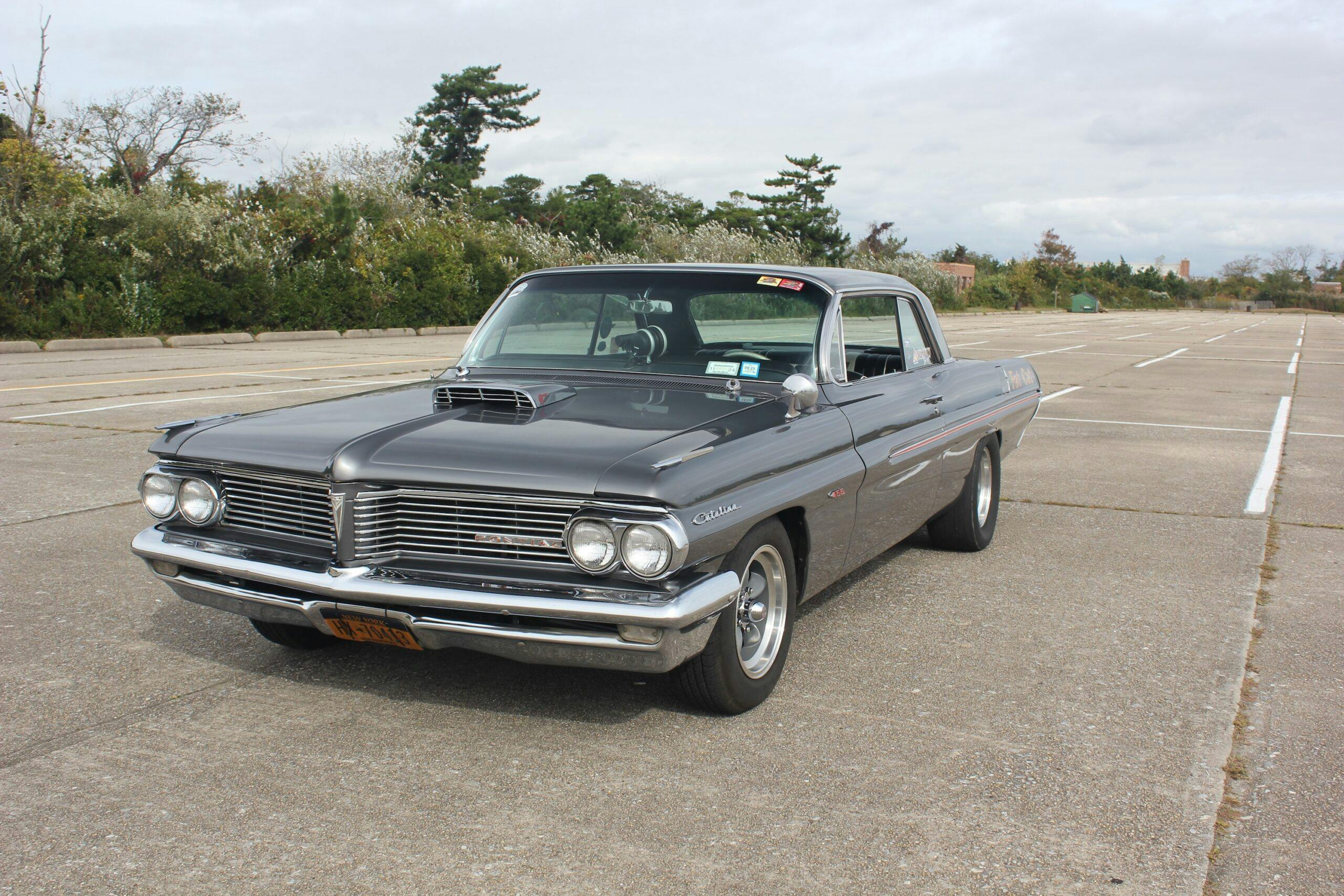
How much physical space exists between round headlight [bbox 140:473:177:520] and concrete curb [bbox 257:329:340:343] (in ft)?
Result: 72.9

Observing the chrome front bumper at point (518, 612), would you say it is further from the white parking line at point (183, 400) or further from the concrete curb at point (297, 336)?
the concrete curb at point (297, 336)

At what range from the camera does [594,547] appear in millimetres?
3359

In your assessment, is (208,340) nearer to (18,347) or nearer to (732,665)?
(18,347)

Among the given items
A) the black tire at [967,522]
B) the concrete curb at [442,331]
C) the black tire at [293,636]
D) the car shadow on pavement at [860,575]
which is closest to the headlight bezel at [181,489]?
the black tire at [293,636]

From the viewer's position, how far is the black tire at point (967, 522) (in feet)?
20.0

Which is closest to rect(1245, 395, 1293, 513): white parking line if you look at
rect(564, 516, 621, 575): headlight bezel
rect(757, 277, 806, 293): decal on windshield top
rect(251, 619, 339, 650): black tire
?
rect(757, 277, 806, 293): decal on windshield top

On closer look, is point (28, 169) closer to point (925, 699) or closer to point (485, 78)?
point (925, 699)

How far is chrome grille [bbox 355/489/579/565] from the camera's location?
3426 millimetres

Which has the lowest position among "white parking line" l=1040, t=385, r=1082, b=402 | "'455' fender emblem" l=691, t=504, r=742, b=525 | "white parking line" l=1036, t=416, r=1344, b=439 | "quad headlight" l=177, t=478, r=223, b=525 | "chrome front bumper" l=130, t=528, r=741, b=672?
"white parking line" l=1036, t=416, r=1344, b=439

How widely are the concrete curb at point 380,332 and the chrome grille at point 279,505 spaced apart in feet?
79.3

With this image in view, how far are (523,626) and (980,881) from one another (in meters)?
1.42

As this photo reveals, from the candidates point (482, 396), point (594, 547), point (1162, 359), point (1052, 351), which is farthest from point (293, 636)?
point (1052, 351)

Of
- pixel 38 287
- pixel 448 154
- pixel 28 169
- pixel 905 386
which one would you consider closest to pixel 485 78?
pixel 448 154

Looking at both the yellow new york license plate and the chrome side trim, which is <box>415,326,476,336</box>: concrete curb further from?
the chrome side trim
